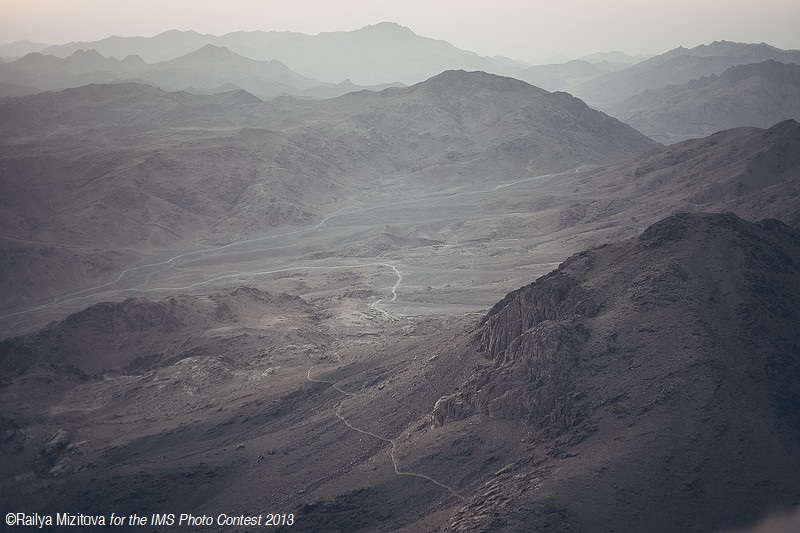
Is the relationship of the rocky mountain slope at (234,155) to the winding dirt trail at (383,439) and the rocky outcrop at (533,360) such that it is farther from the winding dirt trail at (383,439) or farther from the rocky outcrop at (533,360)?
the rocky outcrop at (533,360)

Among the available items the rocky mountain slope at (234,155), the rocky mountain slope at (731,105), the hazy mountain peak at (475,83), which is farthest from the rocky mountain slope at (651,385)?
the rocky mountain slope at (731,105)

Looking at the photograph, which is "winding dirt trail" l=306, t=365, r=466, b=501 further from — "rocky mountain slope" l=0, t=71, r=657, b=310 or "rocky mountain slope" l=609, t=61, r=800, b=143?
"rocky mountain slope" l=609, t=61, r=800, b=143

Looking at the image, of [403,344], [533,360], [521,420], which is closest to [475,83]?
[403,344]

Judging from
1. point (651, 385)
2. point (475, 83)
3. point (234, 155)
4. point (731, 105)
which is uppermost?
point (475, 83)

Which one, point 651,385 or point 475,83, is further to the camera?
point 475,83

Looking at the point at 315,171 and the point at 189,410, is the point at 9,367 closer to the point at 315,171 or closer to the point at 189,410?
the point at 189,410

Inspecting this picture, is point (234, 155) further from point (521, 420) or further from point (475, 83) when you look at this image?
point (521, 420)

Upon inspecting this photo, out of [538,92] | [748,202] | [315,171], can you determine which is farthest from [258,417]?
[538,92]
